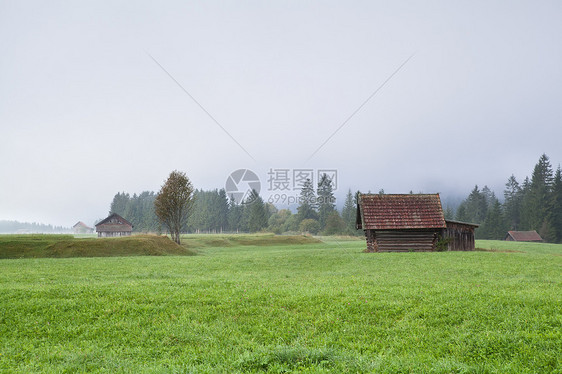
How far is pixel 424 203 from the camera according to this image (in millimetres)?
32719

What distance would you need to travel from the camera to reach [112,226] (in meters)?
84.1

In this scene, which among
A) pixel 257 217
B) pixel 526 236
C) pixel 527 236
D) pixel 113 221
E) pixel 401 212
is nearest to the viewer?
pixel 401 212

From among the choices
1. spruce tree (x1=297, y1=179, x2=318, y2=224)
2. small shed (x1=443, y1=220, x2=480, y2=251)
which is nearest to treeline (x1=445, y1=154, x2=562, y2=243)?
spruce tree (x1=297, y1=179, x2=318, y2=224)

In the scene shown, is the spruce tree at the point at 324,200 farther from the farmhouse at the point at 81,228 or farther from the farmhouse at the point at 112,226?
the farmhouse at the point at 81,228

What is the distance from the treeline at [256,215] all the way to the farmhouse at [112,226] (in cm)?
1803

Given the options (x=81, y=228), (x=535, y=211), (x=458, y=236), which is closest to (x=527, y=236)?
(x=535, y=211)

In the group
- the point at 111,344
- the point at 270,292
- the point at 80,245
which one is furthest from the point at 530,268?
the point at 80,245

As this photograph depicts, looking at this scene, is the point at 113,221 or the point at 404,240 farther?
the point at 113,221

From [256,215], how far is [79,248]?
77.6 m

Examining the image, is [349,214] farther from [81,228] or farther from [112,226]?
[81,228]

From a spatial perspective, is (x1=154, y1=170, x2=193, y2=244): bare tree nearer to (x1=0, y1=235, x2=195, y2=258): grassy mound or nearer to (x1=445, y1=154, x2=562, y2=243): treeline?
(x1=0, y1=235, x2=195, y2=258): grassy mound

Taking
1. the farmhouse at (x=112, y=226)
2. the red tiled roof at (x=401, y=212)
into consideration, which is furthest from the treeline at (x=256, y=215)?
the red tiled roof at (x=401, y=212)

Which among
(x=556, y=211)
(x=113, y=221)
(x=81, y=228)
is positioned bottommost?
(x=81, y=228)

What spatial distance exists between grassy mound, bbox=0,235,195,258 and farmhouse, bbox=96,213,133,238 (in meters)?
51.0
